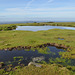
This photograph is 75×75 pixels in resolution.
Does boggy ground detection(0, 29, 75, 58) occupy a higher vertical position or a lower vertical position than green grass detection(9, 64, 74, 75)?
higher

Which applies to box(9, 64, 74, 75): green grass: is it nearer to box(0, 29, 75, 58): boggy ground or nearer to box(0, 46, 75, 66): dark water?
box(0, 46, 75, 66): dark water

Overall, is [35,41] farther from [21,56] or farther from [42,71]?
[42,71]

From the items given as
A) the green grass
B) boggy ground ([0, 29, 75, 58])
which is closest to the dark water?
the green grass

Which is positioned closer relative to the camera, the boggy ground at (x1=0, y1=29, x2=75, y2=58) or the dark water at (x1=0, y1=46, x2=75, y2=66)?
the dark water at (x1=0, y1=46, x2=75, y2=66)

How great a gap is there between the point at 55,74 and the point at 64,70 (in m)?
2.30

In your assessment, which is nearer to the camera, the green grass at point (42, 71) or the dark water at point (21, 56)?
the green grass at point (42, 71)

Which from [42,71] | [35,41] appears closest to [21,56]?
[42,71]

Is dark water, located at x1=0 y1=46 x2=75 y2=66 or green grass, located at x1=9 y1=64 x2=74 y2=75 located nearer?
green grass, located at x1=9 y1=64 x2=74 y2=75

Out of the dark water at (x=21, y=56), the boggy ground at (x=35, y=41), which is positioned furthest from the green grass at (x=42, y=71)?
the boggy ground at (x=35, y=41)

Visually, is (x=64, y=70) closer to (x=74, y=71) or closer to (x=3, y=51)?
(x=74, y=71)

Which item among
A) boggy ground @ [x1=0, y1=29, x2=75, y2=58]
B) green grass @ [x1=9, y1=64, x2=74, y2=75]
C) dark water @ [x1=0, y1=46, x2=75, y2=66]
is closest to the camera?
green grass @ [x1=9, y1=64, x2=74, y2=75]

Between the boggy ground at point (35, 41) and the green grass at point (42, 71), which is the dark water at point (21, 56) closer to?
the green grass at point (42, 71)

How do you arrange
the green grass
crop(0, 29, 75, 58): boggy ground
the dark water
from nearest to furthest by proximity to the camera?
1. the green grass
2. the dark water
3. crop(0, 29, 75, 58): boggy ground

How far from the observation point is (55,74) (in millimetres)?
17125
